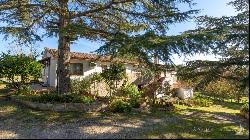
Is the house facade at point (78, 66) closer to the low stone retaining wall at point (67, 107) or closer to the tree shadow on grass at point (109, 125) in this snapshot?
the low stone retaining wall at point (67, 107)

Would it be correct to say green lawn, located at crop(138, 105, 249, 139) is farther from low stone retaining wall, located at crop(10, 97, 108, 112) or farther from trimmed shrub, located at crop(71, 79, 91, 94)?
trimmed shrub, located at crop(71, 79, 91, 94)

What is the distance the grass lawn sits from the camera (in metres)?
17.3

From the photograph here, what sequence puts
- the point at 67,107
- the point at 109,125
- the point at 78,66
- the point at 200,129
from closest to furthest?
the point at 200,129 → the point at 109,125 → the point at 67,107 → the point at 78,66

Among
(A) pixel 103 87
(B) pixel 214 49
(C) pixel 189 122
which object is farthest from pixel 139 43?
(A) pixel 103 87

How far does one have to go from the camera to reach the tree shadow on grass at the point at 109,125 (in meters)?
17.3

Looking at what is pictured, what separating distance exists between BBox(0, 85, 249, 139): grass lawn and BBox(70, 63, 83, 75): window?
13070mm

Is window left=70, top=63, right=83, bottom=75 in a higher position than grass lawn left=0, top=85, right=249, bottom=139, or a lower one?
higher

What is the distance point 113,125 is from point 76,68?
A: 19625mm

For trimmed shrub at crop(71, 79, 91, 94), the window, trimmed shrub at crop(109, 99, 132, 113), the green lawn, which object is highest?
the window

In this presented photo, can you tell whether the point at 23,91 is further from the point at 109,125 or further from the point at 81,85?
the point at 109,125

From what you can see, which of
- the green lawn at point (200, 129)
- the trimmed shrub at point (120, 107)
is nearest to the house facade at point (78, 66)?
the trimmed shrub at point (120, 107)

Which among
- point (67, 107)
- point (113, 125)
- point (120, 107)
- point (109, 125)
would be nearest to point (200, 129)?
point (113, 125)

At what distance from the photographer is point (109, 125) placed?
1986 centimetres

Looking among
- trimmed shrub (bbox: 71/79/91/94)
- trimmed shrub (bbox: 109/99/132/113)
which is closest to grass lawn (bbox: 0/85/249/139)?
trimmed shrub (bbox: 109/99/132/113)
